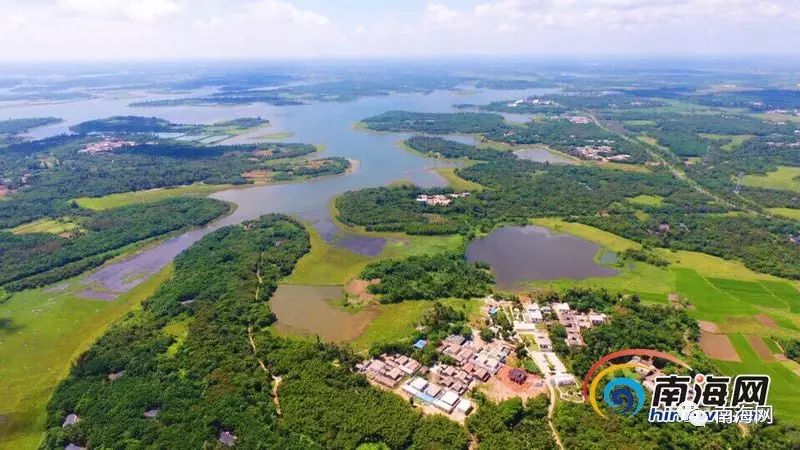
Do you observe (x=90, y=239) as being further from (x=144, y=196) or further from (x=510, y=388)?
(x=510, y=388)

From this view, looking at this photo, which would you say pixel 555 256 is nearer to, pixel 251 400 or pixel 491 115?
pixel 251 400

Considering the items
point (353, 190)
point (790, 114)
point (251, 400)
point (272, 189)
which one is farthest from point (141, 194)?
point (790, 114)

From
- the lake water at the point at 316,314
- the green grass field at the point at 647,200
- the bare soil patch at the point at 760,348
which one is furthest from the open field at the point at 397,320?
the green grass field at the point at 647,200

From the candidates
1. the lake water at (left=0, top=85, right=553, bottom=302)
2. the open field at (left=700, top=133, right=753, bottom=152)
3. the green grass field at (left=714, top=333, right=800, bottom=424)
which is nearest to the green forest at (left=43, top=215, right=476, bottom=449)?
the lake water at (left=0, top=85, right=553, bottom=302)

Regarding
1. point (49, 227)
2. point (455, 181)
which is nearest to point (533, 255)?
point (455, 181)

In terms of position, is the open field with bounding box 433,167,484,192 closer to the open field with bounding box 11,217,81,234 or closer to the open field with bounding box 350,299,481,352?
the open field with bounding box 350,299,481,352

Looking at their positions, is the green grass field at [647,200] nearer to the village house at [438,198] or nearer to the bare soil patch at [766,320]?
the village house at [438,198]
